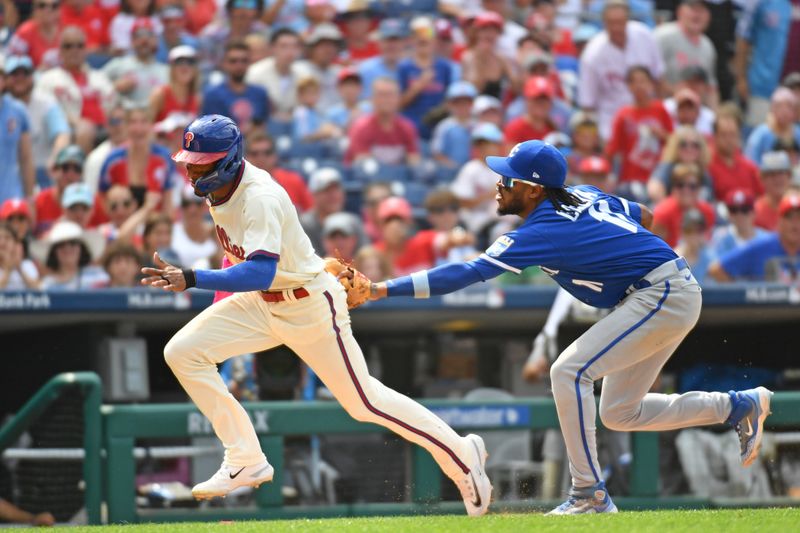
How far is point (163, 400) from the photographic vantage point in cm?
883

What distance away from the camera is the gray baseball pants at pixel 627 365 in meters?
5.51

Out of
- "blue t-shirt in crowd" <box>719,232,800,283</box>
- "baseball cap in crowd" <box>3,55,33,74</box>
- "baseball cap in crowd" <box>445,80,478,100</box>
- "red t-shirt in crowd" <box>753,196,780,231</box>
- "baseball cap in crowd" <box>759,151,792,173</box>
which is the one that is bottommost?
"blue t-shirt in crowd" <box>719,232,800,283</box>

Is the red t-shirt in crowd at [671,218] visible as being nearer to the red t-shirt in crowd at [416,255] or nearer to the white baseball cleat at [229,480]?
the red t-shirt in crowd at [416,255]

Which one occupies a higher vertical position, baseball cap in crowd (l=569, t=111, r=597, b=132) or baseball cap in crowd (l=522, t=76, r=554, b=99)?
baseball cap in crowd (l=522, t=76, r=554, b=99)

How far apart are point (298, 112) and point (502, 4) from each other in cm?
274

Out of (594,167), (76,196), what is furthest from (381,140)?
(76,196)

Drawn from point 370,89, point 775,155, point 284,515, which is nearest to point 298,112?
point 370,89

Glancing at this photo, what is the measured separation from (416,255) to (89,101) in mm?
2970

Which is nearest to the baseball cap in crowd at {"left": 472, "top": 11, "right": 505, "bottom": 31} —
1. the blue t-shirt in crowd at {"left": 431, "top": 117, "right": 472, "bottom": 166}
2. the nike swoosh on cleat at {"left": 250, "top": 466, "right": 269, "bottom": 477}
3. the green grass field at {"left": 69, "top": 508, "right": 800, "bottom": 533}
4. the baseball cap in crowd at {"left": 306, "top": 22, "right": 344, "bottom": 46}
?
the blue t-shirt in crowd at {"left": 431, "top": 117, "right": 472, "bottom": 166}

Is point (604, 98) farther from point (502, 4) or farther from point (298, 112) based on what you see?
point (298, 112)

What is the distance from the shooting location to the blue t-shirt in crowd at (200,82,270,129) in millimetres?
10695

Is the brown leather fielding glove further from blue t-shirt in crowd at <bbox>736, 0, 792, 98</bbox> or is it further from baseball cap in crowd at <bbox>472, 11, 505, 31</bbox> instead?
blue t-shirt in crowd at <bbox>736, 0, 792, 98</bbox>

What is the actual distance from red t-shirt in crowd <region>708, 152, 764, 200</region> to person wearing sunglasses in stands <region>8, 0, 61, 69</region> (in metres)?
5.39

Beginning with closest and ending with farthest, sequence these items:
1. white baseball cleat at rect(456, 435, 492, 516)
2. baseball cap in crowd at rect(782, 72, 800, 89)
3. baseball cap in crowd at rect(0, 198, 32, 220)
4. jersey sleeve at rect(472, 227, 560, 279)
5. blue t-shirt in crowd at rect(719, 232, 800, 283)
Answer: jersey sleeve at rect(472, 227, 560, 279) < white baseball cleat at rect(456, 435, 492, 516) < baseball cap in crowd at rect(0, 198, 32, 220) < blue t-shirt in crowd at rect(719, 232, 800, 283) < baseball cap in crowd at rect(782, 72, 800, 89)
